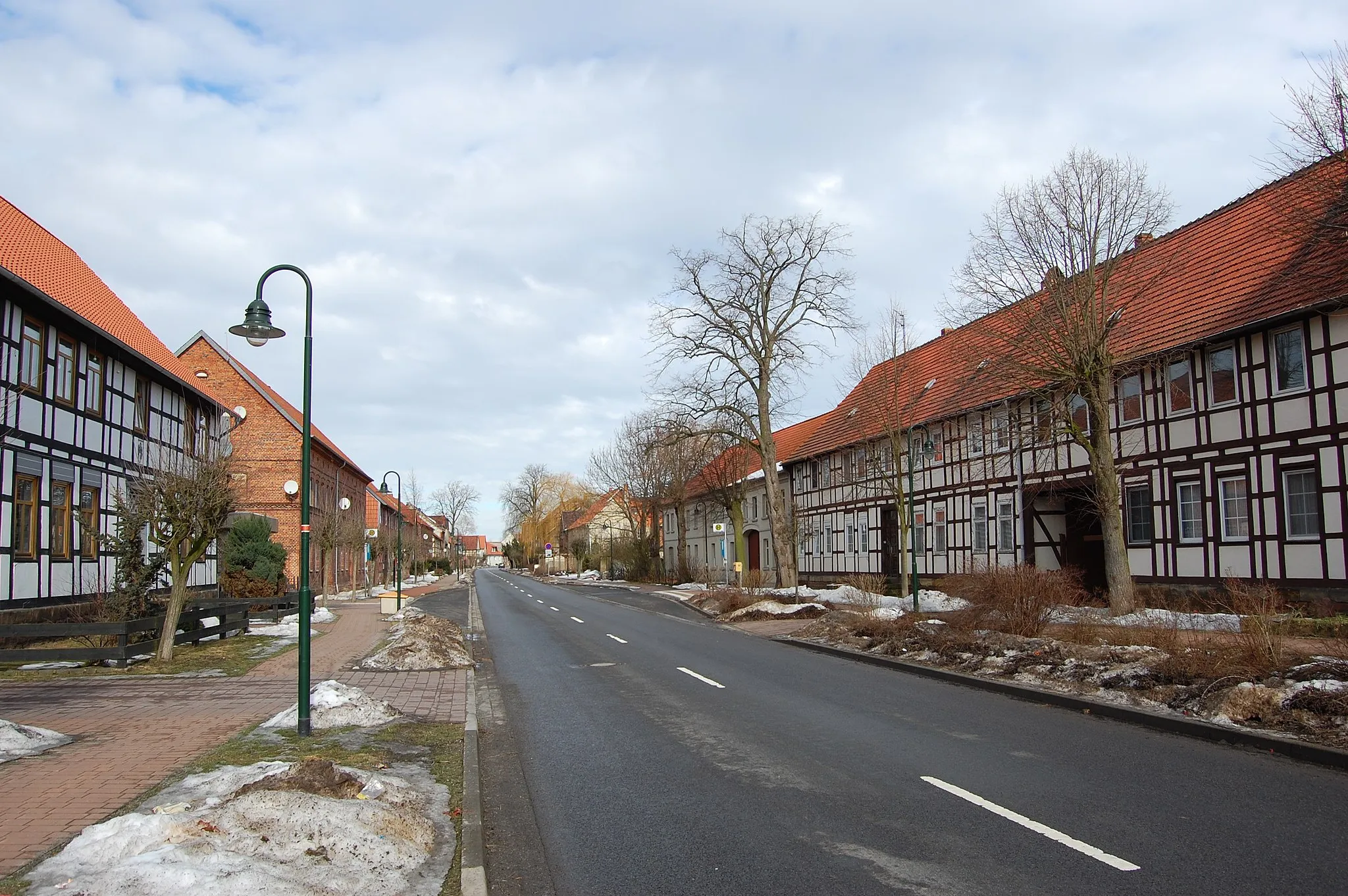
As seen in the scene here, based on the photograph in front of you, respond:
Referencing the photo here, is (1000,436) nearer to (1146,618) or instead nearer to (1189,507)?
(1189,507)

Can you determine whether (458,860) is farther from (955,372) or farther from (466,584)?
(466,584)

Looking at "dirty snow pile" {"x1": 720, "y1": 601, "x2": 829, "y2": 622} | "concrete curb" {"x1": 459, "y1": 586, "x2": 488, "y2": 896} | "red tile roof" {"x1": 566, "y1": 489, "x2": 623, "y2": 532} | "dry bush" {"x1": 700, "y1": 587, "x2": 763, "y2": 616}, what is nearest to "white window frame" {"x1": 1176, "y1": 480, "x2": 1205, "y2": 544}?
"dirty snow pile" {"x1": 720, "y1": 601, "x2": 829, "y2": 622}

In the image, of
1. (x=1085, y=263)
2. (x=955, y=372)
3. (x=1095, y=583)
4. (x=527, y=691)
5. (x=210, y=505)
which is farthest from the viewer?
(x=955, y=372)

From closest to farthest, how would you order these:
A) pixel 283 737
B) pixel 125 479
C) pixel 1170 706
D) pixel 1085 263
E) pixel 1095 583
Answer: pixel 283 737
pixel 1170 706
pixel 1085 263
pixel 125 479
pixel 1095 583

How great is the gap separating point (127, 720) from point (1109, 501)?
1758 centimetres

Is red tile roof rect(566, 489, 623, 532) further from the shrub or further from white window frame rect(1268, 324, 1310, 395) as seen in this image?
white window frame rect(1268, 324, 1310, 395)

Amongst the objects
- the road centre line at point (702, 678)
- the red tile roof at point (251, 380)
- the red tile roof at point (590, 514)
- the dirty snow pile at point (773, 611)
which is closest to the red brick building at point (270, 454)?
the red tile roof at point (251, 380)

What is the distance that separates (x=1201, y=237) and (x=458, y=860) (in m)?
25.0

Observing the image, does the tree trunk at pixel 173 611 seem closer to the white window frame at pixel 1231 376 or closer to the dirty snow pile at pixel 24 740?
the dirty snow pile at pixel 24 740

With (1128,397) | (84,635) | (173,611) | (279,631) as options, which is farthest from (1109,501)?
(84,635)

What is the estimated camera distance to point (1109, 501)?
1936 cm

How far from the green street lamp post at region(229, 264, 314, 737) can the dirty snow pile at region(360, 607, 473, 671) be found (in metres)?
6.18

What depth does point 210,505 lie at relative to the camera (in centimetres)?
1653

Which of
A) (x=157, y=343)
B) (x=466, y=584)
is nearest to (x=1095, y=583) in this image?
(x=157, y=343)
